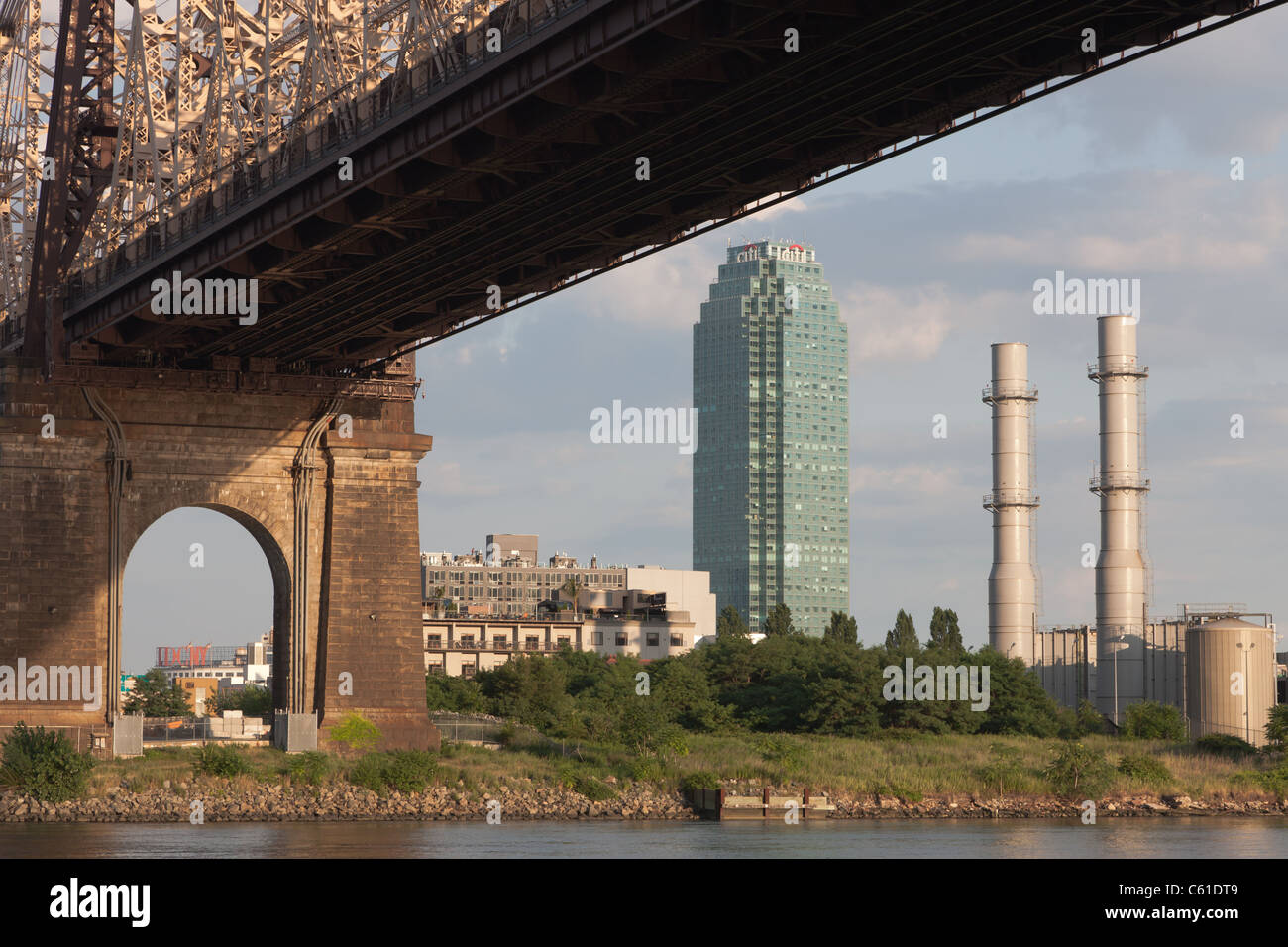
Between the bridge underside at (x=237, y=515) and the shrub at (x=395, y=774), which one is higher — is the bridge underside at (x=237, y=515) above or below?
above

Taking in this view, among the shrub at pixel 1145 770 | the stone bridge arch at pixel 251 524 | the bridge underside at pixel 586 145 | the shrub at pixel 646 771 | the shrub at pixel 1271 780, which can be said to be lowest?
the shrub at pixel 1271 780

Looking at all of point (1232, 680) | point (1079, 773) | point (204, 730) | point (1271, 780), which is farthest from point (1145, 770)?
point (204, 730)

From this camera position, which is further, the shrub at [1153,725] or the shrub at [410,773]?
the shrub at [1153,725]

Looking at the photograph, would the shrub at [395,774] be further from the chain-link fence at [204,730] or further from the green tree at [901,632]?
the green tree at [901,632]

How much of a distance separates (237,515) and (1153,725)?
3475 cm

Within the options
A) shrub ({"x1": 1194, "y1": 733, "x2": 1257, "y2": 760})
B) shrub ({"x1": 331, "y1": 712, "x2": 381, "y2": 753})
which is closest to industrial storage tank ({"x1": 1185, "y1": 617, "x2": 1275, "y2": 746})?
shrub ({"x1": 1194, "y1": 733, "x2": 1257, "y2": 760})

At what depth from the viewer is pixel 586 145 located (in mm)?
41531

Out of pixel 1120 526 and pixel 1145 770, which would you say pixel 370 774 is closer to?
pixel 1145 770

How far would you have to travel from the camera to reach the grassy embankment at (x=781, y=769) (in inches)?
2275

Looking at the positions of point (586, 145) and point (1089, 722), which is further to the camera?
point (1089, 722)

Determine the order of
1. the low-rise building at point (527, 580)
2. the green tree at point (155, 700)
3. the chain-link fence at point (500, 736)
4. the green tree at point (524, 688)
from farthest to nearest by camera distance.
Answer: the low-rise building at point (527, 580) → the green tree at point (155, 700) → the green tree at point (524, 688) → the chain-link fence at point (500, 736)

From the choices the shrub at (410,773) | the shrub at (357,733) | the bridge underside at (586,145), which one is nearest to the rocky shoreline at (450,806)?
the shrub at (410,773)

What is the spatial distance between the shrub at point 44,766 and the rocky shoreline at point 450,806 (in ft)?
1.26
